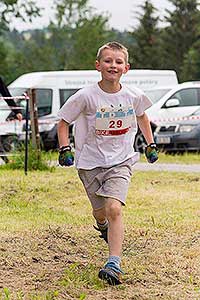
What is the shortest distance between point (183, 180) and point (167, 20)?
5467 centimetres

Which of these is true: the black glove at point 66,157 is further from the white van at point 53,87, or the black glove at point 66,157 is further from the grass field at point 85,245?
the white van at point 53,87

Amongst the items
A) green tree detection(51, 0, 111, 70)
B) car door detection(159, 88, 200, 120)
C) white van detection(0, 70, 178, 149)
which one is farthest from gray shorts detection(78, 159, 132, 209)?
green tree detection(51, 0, 111, 70)

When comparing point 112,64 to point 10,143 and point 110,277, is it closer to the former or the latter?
point 110,277

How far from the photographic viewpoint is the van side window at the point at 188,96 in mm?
21455

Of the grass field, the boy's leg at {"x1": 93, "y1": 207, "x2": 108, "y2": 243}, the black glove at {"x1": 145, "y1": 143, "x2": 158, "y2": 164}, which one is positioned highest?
the black glove at {"x1": 145, "y1": 143, "x2": 158, "y2": 164}

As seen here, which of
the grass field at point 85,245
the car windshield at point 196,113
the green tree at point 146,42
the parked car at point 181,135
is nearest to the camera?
the grass field at point 85,245

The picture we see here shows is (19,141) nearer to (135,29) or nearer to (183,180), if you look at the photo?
(183,180)

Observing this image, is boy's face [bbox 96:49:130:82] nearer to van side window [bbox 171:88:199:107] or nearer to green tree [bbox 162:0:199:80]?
van side window [bbox 171:88:199:107]

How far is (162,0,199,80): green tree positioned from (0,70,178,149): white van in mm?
39776

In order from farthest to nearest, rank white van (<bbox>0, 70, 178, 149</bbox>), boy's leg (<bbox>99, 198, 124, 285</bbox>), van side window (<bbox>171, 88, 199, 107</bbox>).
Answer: white van (<bbox>0, 70, 178, 149</bbox>), van side window (<bbox>171, 88, 199, 107</bbox>), boy's leg (<bbox>99, 198, 124, 285</bbox>)

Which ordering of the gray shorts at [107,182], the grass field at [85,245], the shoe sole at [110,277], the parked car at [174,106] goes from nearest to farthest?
the grass field at [85,245] < the shoe sole at [110,277] < the gray shorts at [107,182] < the parked car at [174,106]

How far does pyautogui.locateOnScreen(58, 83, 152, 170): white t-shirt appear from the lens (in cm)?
632

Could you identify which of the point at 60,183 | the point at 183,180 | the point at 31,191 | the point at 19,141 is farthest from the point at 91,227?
the point at 19,141

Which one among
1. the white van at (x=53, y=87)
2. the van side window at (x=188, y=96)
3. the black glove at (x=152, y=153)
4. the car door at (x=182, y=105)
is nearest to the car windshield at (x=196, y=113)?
the car door at (x=182, y=105)
